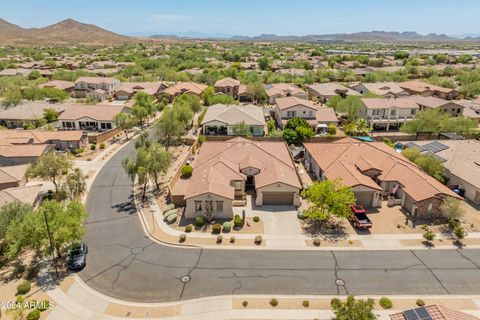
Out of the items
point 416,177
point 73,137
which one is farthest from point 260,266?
point 73,137

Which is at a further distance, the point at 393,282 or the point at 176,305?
the point at 393,282

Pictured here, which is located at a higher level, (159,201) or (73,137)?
(73,137)

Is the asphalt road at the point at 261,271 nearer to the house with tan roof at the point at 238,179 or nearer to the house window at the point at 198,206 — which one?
the house window at the point at 198,206

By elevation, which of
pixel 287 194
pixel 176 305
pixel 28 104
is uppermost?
pixel 28 104

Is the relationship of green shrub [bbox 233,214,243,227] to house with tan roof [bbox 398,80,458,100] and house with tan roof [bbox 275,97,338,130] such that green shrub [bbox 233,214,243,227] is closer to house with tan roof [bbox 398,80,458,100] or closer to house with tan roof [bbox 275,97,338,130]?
house with tan roof [bbox 275,97,338,130]

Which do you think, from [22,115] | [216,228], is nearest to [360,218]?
[216,228]

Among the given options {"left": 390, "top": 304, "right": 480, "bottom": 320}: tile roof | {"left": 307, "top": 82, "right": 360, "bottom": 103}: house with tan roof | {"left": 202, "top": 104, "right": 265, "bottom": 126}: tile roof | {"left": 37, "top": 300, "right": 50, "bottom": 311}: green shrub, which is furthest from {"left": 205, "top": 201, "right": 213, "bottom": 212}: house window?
{"left": 307, "top": 82, "right": 360, "bottom": 103}: house with tan roof

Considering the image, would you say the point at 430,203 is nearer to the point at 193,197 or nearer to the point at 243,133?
the point at 193,197

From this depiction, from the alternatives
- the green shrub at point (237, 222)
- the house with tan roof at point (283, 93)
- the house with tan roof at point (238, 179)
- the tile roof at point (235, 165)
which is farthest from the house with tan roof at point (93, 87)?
the green shrub at point (237, 222)
